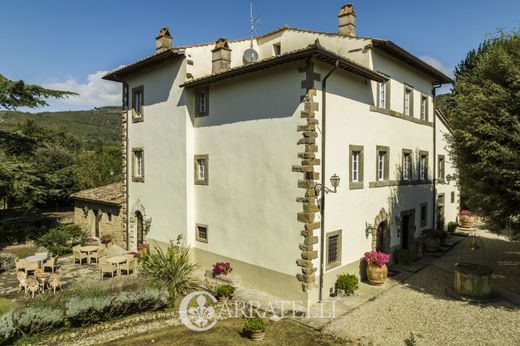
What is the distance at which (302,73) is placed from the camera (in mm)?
10922

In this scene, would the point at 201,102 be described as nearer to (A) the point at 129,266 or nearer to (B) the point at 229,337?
(A) the point at 129,266

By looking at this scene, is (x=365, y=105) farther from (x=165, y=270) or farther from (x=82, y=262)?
(x=82, y=262)

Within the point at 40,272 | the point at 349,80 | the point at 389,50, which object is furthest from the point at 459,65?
the point at 40,272

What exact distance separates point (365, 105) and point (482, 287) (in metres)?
7.62

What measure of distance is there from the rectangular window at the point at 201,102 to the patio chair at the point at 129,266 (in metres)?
7.08

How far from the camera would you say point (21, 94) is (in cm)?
1948

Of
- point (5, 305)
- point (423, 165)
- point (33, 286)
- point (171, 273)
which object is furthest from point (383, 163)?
point (5, 305)

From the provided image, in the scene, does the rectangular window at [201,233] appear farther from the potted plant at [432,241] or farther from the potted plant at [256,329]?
the potted plant at [432,241]

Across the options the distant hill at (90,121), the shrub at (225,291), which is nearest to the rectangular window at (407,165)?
the shrub at (225,291)

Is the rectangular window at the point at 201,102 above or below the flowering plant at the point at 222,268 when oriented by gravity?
above

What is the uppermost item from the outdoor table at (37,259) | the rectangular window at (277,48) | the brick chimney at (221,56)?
the rectangular window at (277,48)

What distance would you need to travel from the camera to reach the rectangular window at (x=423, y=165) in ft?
57.8

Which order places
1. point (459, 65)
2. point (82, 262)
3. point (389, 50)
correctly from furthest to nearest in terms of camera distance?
point (459, 65)
point (82, 262)
point (389, 50)

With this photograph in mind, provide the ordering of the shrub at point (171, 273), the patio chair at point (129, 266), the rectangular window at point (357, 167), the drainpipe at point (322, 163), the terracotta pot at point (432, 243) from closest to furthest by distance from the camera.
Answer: the drainpipe at point (322, 163) → the shrub at point (171, 273) → the rectangular window at point (357, 167) → the patio chair at point (129, 266) → the terracotta pot at point (432, 243)
